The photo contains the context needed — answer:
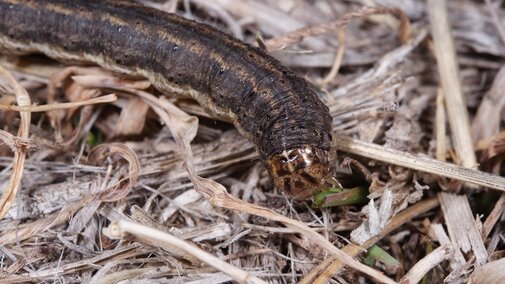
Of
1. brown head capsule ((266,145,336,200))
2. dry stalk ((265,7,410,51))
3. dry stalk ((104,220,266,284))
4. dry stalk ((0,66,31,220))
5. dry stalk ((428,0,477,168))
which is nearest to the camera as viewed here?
dry stalk ((104,220,266,284))

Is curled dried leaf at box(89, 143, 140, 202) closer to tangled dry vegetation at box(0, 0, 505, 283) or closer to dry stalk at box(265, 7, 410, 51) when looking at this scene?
tangled dry vegetation at box(0, 0, 505, 283)

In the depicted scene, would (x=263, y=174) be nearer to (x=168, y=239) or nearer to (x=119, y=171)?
(x=119, y=171)

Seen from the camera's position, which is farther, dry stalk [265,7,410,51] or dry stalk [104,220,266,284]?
dry stalk [265,7,410,51]

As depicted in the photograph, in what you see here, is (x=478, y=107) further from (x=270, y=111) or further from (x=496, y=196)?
(x=270, y=111)

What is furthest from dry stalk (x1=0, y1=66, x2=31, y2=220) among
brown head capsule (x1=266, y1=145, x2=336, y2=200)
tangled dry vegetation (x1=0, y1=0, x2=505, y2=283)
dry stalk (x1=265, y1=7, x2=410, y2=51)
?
dry stalk (x1=265, y1=7, x2=410, y2=51)

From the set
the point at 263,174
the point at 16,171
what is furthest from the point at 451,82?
the point at 16,171

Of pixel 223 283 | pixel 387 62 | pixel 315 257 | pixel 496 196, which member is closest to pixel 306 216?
pixel 315 257
